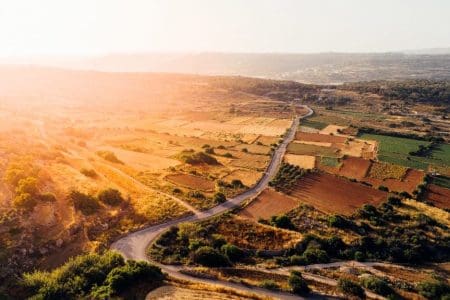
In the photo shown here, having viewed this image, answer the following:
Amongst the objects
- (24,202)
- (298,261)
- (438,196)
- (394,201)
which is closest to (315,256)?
(298,261)

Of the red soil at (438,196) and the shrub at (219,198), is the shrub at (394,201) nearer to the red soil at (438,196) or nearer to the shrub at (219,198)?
the red soil at (438,196)

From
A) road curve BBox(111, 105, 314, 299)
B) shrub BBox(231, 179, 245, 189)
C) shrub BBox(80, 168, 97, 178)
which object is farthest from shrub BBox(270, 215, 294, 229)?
shrub BBox(80, 168, 97, 178)

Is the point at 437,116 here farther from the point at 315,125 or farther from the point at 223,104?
the point at 223,104

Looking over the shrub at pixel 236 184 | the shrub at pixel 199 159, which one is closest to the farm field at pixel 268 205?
the shrub at pixel 236 184

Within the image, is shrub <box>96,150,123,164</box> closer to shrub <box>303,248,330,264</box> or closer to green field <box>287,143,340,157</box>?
green field <box>287,143,340,157</box>

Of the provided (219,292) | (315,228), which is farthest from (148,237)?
(315,228)
